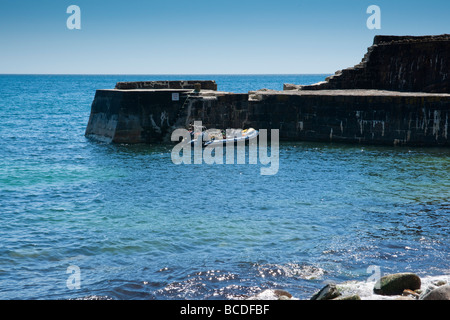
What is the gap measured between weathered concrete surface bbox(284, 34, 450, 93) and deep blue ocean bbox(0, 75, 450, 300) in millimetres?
5262

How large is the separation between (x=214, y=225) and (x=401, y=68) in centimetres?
1704

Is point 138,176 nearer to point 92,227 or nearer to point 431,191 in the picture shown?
point 92,227

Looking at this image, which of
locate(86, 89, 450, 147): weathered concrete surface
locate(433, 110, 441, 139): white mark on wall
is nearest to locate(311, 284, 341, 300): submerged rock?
locate(86, 89, 450, 147): weathered concrete surface

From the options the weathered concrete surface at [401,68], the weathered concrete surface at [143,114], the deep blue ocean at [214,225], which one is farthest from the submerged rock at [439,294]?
the weathered concrete surface at [401,68]

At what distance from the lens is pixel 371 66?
2608cm

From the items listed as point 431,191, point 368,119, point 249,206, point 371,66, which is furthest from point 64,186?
Answer: point 371,66

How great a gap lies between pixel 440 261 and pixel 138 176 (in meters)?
10.1

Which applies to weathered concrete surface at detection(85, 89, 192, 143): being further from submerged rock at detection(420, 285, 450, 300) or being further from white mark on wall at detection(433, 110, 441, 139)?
submerged rock at detection(420, 285, 450, 300)

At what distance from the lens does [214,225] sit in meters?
11.5

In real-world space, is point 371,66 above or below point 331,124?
above

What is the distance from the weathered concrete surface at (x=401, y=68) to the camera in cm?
2345

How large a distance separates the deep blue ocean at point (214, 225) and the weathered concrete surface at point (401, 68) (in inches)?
207

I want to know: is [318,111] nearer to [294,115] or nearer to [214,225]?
[294,115]

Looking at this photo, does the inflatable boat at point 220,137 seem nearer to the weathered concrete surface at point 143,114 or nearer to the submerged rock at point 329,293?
the weathered concrete surface at point 143,114
